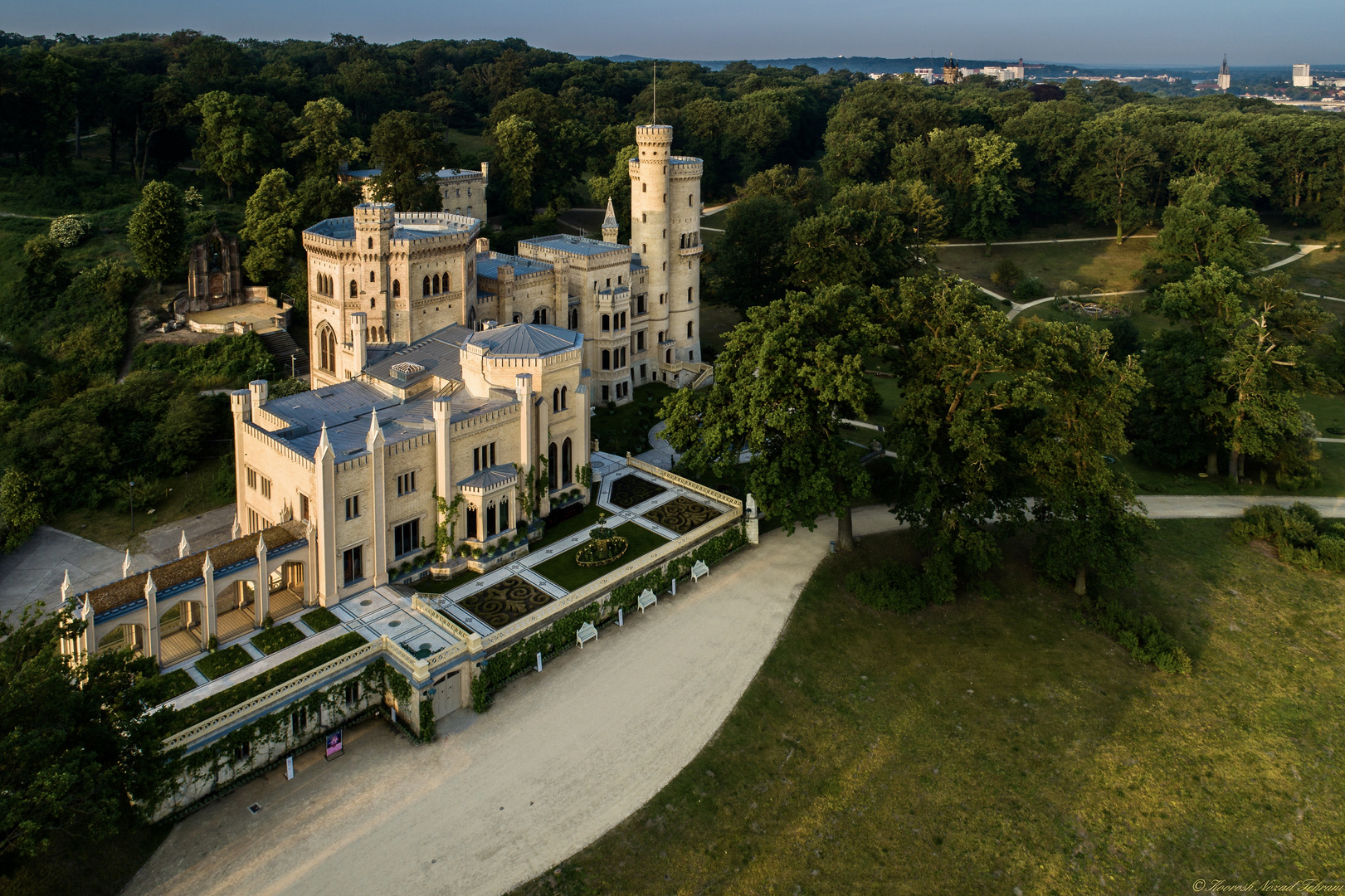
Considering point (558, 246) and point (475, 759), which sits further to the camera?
point (558, 246)

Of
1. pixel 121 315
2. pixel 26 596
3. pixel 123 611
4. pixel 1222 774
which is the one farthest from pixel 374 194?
pixel 1222 774

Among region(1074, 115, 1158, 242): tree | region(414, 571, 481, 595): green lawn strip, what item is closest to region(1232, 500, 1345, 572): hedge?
region(414, 571, 481, 595): green lawn strip

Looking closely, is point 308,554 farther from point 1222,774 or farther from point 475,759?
point 1222,774

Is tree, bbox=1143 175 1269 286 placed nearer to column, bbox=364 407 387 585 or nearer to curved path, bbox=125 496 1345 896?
curved path, bbox=125 496 1345 896

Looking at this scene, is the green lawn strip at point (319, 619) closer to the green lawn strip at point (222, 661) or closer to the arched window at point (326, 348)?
the green lawn strip at point (222, 661)

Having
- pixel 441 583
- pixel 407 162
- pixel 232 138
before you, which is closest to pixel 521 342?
pixel 441 583

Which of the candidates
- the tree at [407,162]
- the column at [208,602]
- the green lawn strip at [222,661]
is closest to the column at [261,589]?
the green lawn strip at [222,661]
